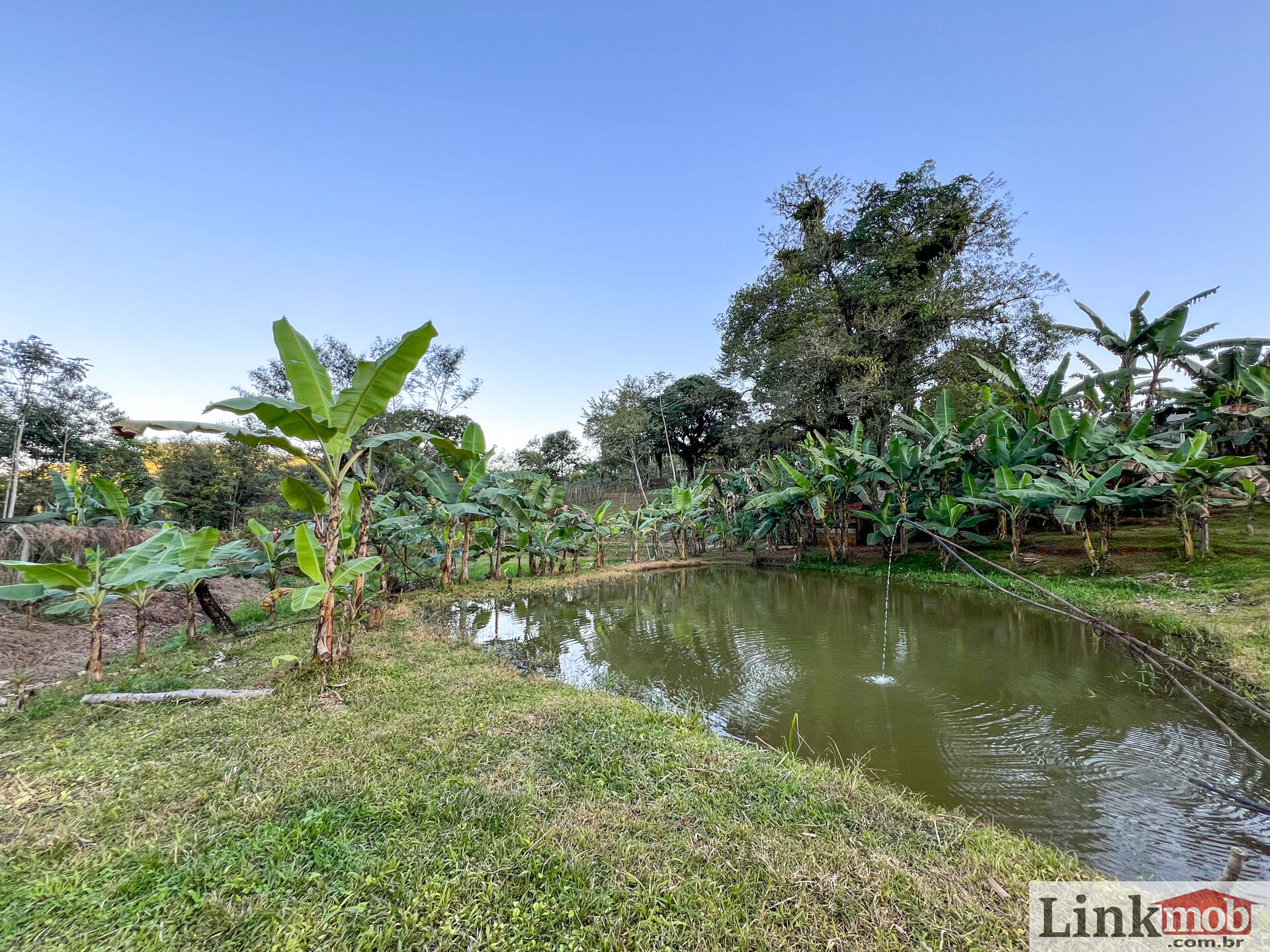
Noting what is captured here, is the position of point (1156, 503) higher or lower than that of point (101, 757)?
higher

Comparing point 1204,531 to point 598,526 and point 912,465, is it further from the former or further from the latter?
point 598,526

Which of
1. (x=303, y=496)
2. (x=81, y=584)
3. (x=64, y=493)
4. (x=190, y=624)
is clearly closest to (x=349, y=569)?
(x=303, y=496)

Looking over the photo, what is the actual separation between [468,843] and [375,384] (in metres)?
3.42

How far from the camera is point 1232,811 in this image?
8.58 feet

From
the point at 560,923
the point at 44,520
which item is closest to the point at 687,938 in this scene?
the point at 560,923

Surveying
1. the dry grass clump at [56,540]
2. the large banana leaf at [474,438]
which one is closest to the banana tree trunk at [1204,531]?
the large banana leaf at [474,438]

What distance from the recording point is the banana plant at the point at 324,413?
3.82 metres

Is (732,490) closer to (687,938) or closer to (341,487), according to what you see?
(341,487)

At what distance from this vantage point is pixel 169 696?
3.84 meters

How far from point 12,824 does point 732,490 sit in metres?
15.2

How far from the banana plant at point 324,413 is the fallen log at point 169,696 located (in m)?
0.58

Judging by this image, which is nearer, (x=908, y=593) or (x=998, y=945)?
(x=998, y=945)
